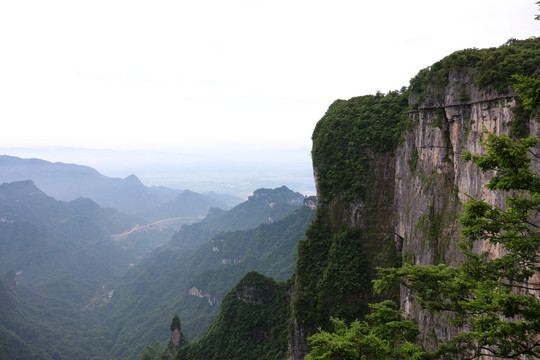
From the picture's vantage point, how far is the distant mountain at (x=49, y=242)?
134 metres

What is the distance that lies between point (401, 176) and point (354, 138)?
606 cm

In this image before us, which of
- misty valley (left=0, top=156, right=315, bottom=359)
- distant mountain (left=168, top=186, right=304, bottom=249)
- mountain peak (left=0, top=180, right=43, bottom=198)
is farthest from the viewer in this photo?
mountain peak (left=0, top=180, right=43, bottom=198)

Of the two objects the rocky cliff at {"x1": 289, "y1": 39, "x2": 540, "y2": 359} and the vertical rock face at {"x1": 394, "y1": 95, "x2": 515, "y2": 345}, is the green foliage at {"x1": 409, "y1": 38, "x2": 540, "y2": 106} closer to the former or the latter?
the rocky cliff at {"x1": 289, "y1": 39, "x2": 540, "y2": 359}

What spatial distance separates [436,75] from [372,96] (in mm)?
13306

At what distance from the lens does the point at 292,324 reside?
2683 centimetres

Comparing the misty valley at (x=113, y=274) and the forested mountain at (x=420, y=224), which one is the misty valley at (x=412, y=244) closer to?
the forested mountain at (x=420, y=224)

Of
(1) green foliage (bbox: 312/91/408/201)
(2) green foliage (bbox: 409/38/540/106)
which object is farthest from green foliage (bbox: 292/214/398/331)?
→ (2) green foliage (bbox: 409/38/540/106)

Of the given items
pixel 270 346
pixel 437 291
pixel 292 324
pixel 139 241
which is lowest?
pixel 139 241

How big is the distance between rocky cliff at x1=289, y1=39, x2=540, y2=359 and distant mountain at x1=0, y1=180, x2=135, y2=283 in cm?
13632

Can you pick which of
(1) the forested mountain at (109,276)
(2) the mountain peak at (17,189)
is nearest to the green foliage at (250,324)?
(1) the forested mountain at (109,276)

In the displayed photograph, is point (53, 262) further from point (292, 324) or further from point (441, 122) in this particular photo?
point (441, 122)

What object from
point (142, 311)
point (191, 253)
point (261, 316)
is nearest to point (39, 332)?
point (142, 311)

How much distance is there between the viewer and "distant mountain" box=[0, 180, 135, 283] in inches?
5285

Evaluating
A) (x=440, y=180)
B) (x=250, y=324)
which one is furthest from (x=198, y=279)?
(x=440, y=180)
